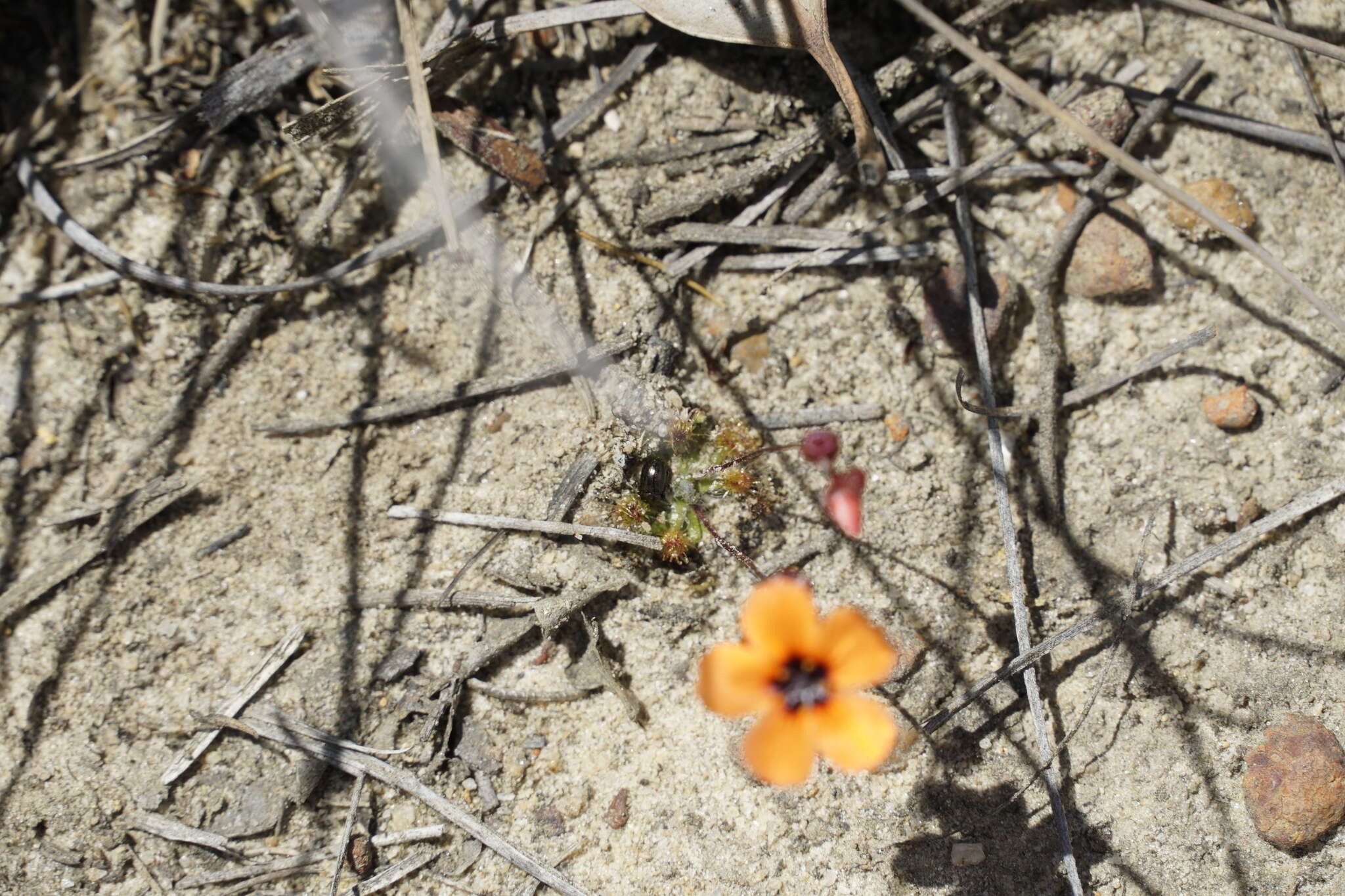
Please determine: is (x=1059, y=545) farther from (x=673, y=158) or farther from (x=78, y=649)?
(x=78, y=649)

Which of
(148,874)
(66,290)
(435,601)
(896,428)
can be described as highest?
(66,290)

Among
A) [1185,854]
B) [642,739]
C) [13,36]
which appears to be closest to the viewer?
[1185,854]

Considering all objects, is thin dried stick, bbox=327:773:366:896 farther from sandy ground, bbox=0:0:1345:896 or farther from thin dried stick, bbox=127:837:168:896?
thin dried stick, bbox=127:837:168:896

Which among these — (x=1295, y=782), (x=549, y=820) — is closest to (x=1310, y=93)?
(x=1295, y=782)

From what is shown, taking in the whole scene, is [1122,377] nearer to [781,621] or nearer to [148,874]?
[781,621]

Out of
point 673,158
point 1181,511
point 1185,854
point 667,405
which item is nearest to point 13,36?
point 673,158

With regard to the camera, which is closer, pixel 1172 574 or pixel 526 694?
pixel 1172 574
